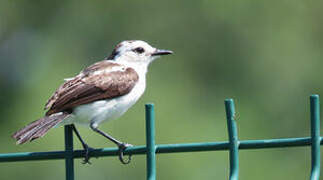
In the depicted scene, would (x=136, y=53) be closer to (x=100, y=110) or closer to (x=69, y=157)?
(x=100, y=110)

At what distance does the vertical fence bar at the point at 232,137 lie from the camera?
3.93 metres

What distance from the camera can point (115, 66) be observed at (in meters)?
7.38

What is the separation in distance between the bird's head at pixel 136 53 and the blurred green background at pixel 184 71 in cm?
349

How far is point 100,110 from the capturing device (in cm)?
680

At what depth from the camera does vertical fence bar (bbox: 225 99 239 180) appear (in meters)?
3.93

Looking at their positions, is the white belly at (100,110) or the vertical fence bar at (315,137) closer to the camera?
the vertical fence bar at (315,137)

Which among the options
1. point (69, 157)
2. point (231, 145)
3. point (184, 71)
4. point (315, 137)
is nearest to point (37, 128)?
point (69, 157)

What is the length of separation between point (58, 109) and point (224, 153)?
19.9ft

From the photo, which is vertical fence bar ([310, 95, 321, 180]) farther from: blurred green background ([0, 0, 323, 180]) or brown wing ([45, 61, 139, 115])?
blurred green background ([0, 0, 323, 180])

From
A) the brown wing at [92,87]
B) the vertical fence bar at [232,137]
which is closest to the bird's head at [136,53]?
the brown wing at [92,87]

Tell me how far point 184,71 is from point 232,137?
11.7m

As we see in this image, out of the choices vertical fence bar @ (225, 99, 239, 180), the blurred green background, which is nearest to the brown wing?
vertical fence bar @ (225, 99, 239, 180)

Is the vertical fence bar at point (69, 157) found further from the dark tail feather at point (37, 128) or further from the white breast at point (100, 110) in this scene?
the white breast at point (100, 110)

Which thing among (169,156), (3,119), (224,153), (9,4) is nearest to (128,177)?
(169,156)
